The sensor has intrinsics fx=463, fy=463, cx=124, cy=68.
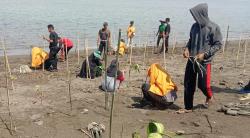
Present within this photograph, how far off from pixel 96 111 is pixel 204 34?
197 centimetres

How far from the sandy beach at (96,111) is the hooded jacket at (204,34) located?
0.95 meters

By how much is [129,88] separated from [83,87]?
894mm

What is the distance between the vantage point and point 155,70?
7113mm

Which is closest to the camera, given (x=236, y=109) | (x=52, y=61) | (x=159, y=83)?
(x=236, y=109)

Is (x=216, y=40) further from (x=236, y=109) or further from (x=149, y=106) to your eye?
(x=149, y=106)

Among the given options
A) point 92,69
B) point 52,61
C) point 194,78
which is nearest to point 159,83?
point 194,78

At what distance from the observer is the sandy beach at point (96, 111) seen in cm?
600

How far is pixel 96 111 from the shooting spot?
6930 mm

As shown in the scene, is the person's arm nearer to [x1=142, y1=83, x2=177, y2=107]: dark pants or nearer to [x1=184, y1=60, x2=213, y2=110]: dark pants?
[x1=184, y1=60, x2=213, y2=110]: dark pants

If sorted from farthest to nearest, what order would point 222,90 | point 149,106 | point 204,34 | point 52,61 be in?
point 52,61, point 222,90, point 149,106, point 204,34

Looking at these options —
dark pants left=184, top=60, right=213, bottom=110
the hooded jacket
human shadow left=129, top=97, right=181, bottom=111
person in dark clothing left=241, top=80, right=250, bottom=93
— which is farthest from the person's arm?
person in dark clothing left=241, top=80, right=250, bottom=93

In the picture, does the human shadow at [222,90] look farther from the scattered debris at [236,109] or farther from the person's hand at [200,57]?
the person's hand at [200,57]

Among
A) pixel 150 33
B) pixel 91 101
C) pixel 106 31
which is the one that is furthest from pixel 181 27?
pixel 91 101

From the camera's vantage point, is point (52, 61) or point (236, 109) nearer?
point (236, 109)
